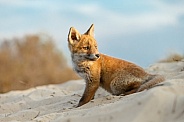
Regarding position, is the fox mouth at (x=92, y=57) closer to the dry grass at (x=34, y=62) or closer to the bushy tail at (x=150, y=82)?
the bushy tail at (x=150, y=82)

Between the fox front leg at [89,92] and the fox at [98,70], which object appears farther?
the fox front leg at [89,92]

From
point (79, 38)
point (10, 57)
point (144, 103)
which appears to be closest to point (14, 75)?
point (10, 57)

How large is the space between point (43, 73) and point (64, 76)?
1.20m

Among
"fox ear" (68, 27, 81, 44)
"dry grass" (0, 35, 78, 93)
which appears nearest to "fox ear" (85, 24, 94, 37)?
"fox ear" (68, 27, 81, 44)

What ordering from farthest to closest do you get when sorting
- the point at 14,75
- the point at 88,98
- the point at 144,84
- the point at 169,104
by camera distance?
the point at 14,75 < the point at 88,98 < the point at 144,84 < the point at 169,104

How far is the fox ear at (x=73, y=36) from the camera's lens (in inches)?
294

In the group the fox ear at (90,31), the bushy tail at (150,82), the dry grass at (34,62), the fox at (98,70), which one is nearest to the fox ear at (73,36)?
the fox at (98,70)

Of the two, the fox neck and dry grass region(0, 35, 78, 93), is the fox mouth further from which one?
dry grass region(0, 35, 78, 93)

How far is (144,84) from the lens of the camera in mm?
6754

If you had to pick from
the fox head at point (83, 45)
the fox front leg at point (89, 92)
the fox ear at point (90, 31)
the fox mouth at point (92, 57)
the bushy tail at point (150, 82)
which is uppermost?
the fox ear at point (90, 31)

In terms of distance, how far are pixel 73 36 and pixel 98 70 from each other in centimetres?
78

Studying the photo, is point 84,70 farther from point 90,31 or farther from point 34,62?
point 34,62

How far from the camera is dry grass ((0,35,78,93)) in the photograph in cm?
2416

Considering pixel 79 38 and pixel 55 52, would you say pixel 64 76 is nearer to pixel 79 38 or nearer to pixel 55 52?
pixel 55 52
